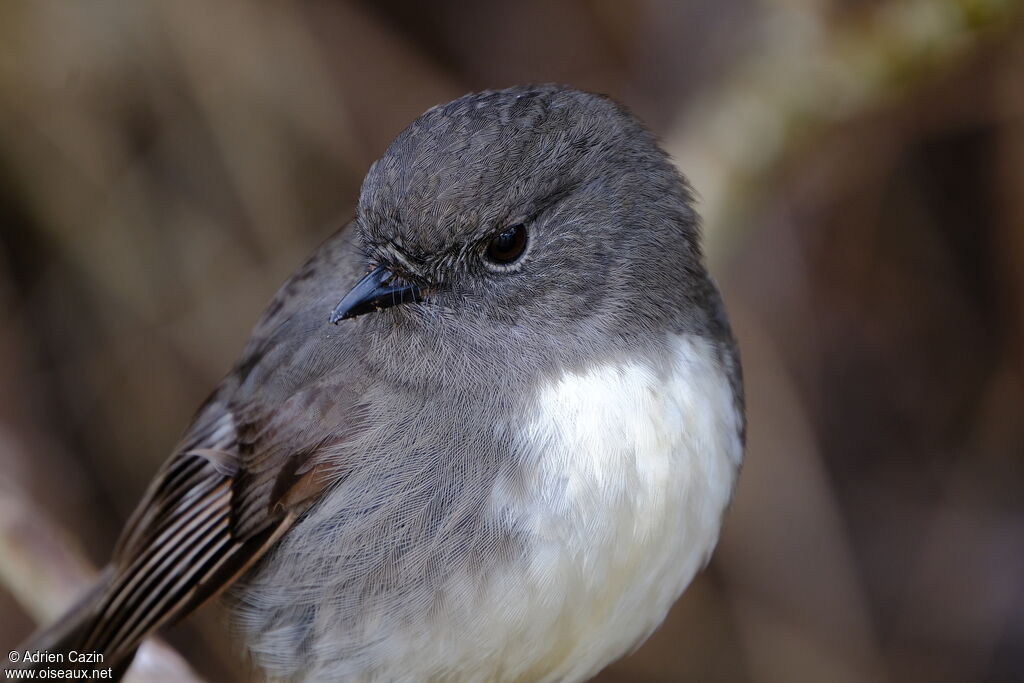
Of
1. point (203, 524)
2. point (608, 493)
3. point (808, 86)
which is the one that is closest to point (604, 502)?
point (608, 493)

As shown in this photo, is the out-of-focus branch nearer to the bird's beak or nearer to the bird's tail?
the bird's beak

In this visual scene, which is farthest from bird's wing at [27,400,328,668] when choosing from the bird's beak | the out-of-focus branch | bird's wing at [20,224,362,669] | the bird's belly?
the out-of-focus branch

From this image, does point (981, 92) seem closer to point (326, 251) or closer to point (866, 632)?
point (866, 632)

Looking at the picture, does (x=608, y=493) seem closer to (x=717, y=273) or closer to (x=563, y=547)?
(x=563, y=547)

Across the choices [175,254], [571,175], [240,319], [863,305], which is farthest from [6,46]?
[863,305]

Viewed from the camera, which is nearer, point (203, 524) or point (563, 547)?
point (563, 547)
